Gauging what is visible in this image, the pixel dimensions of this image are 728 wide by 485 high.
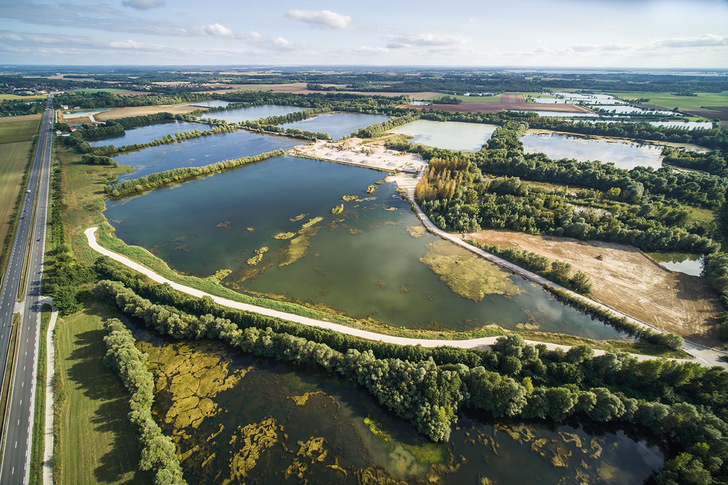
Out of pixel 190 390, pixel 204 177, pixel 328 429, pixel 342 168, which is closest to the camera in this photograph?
pixel 328 429

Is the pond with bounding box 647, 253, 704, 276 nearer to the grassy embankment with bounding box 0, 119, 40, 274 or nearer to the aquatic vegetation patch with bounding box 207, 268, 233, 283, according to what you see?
the aquatic vegetation patch with bounding box 207, 268, 233, 283

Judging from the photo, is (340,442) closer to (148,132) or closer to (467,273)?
(467,273)

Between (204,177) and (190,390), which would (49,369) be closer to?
(190,390)

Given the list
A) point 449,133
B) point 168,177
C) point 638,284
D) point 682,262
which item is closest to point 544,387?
point 638,284

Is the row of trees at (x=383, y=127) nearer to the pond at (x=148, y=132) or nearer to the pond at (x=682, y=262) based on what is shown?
the pond at (x=148, y=132)

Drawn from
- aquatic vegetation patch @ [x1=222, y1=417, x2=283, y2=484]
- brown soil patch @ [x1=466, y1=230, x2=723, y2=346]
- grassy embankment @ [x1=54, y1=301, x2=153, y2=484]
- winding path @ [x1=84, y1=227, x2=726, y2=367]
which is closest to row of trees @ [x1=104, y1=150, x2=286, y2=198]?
winding path @ [x1=84, y1=227, x2=726, y2=367]

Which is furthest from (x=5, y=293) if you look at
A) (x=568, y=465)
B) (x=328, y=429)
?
(x=568, y=465)

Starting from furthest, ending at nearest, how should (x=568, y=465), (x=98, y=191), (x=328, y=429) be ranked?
(x=98, y=191)
(x=328, y=429)
(x=568, y=465)
